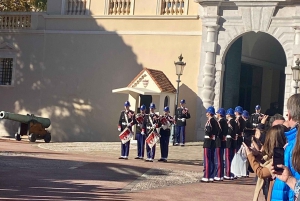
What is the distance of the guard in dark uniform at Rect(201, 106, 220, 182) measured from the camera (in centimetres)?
1684

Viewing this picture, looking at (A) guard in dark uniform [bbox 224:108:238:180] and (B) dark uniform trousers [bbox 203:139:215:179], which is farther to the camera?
(A) guard in dark uniform [bbox 224:108:238:180]

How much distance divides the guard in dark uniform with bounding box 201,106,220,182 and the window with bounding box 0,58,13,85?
716 inches

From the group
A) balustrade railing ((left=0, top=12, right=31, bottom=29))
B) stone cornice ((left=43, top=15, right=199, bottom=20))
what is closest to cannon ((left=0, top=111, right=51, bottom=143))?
stone cornice ((left=43, top=15, right=199, bottom=20))

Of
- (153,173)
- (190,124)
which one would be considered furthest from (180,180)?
(190,124)

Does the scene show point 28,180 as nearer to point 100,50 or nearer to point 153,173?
point 153,173

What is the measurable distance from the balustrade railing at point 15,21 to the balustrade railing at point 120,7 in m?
4.23

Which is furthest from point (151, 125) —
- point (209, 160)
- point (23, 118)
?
point (23, 118)

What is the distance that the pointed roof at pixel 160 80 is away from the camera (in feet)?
91.4

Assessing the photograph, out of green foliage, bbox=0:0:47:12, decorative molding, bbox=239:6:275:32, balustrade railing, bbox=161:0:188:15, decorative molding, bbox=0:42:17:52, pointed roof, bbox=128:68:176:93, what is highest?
green foliage, bbox=0:0:47:12

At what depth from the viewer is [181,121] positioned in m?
27.4

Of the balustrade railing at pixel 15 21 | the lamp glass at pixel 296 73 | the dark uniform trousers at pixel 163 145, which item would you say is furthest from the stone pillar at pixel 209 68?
the balustrade railing at pixel 15 21

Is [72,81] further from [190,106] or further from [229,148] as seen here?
[229,148]

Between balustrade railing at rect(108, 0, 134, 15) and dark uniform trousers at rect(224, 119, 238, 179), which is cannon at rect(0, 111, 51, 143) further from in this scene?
dark uniform trousers at rect(224, 119, 238, 179)

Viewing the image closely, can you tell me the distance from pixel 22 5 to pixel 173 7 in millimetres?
9158
